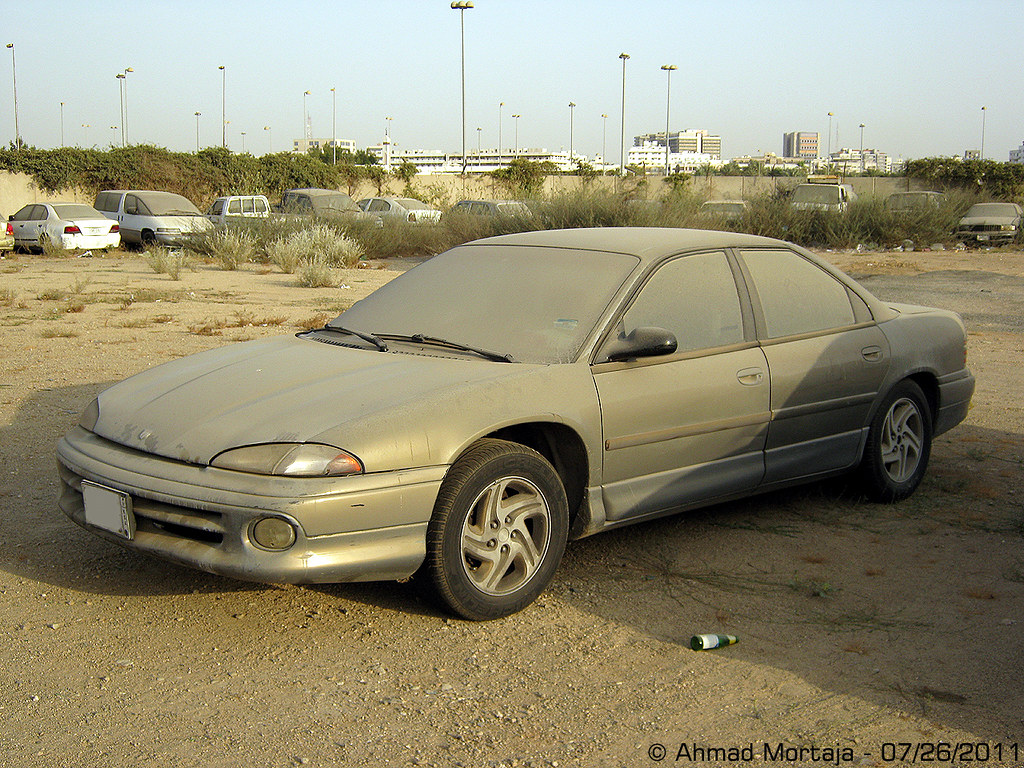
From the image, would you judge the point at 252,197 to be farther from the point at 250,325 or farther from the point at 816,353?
the point at 816,353

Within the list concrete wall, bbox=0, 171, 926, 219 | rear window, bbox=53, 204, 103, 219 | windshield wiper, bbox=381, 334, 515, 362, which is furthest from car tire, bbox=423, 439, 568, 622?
concrete wall, bbox=0, 171, 926, 219

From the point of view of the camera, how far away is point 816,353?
490 cm

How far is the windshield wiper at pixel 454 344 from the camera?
4121 mm

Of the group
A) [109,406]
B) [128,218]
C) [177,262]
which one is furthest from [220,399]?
[128,218]

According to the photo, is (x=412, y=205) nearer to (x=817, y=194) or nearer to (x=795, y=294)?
(x=817, y=194)

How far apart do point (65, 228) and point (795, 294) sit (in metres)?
22.2

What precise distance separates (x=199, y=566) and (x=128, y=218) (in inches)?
971

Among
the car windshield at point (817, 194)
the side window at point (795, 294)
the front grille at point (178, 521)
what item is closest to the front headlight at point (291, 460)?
the front grille at point (178, 521)

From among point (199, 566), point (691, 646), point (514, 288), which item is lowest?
point (691, 646)

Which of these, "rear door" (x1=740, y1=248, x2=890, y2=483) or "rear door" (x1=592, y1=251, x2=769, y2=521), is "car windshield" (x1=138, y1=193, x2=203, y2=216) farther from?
"rear door" (x1=592, y1=251, x2=769, y2=521)

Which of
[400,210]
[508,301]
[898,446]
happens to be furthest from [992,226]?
[508,301]

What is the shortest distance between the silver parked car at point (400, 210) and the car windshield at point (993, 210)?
15.2 metres

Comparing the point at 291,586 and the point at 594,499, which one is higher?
Result: the point at 594,499

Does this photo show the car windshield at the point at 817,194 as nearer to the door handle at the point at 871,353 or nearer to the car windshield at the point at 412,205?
the car windshield at the point at 412,205
